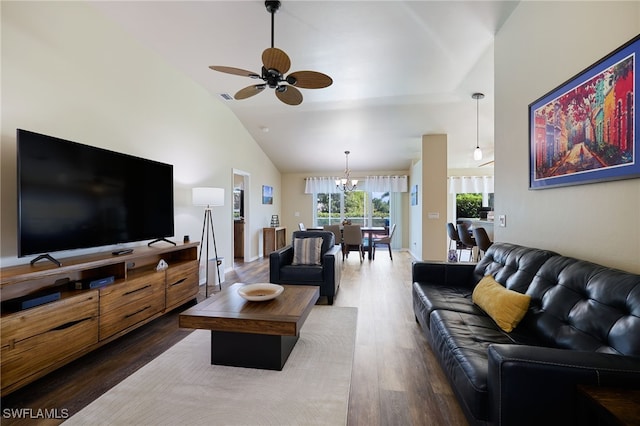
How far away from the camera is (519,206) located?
263 cm

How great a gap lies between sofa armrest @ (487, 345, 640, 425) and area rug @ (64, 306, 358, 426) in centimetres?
89

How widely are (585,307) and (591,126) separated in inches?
45.6

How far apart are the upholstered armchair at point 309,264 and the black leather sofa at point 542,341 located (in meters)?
1.45

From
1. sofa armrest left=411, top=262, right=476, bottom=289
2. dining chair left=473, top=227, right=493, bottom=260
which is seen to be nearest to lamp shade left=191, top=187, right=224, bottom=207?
sofa armrest left=411, top=262, right=476, bottom=289

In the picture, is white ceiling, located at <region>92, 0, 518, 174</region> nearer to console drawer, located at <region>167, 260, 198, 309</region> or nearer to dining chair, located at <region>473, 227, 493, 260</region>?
dining chair, located at <region>473, 227, 493, 260</region>

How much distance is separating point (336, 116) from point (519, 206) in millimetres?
3631

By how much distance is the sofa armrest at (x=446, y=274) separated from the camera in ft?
9.02

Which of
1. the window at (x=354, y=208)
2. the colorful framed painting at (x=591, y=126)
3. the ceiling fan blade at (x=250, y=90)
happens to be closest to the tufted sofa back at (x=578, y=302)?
the colorful framed painting at (x=591, y=126)

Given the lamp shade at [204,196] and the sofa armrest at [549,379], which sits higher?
the lamp shade at [204,196]

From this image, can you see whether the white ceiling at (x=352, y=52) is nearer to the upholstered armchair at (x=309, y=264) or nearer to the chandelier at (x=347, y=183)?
the chandelier at (x=347, y=183)

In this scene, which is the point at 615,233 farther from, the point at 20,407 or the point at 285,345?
the point at 20,407

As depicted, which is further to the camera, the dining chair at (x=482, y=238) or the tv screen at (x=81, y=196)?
the dining chair at (x=482, y=238)

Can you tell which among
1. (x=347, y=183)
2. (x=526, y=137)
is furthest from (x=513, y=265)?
(x=347, y=183)

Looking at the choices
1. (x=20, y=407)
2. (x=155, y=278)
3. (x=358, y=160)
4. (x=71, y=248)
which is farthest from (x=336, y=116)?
(x=20, y=407)
